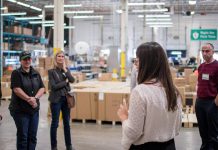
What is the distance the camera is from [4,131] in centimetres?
700

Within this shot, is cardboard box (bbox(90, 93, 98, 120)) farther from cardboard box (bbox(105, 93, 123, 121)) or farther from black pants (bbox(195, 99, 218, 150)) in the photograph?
black pants (bbox(195, 99, 218, 150))

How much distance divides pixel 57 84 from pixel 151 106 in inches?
121

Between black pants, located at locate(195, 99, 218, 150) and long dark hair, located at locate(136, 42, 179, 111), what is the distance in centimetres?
248

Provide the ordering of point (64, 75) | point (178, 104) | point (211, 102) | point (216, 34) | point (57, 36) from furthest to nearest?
point (216, 34) → point (57, 36) → point (64, 75) → point (211, 102) → point (178, 104)

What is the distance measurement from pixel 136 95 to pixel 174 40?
2708cm

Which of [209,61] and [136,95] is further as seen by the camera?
[209,61]

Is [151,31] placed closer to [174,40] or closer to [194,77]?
[174,40]

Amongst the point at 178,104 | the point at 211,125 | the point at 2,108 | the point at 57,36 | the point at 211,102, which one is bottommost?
the point at 2,108

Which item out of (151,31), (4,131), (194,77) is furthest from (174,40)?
(4,131)

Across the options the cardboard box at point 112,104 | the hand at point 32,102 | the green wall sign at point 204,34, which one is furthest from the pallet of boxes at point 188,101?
the green wall sign at point 204,34

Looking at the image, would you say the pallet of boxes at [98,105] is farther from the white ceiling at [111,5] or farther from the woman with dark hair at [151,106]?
the white ceiling at [111,5]

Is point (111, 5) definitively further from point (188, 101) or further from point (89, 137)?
point (89, 137)

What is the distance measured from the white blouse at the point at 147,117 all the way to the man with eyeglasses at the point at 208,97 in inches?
97.1

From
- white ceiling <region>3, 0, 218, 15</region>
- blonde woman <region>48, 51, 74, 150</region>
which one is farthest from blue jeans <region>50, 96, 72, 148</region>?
white ceiling <region>3, 0, 218, 15</region>
